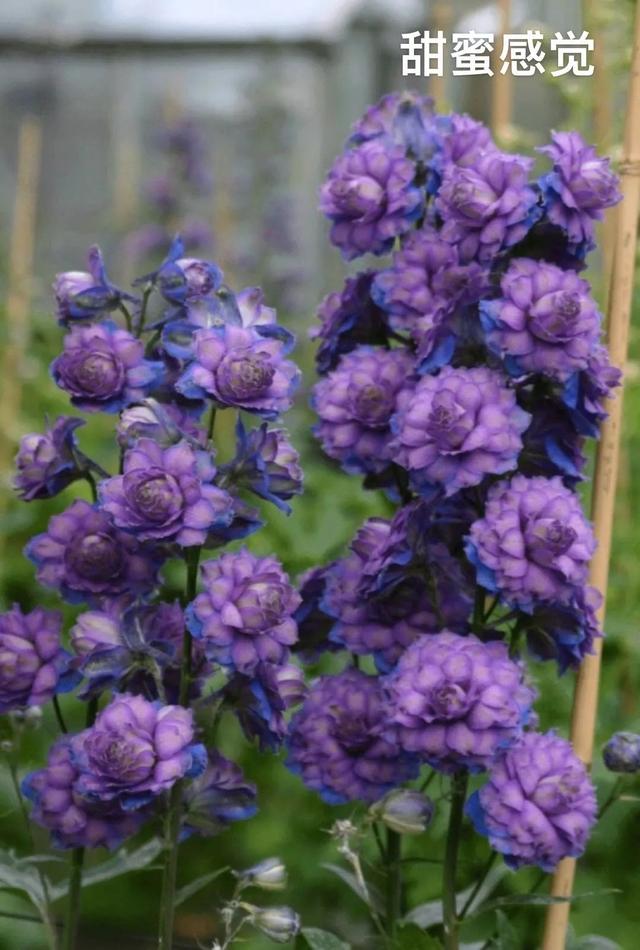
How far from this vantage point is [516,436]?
109 cm

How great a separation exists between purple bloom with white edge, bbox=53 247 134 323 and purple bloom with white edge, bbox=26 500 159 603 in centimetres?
15

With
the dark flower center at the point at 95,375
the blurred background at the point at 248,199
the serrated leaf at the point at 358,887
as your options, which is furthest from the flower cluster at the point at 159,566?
the blurred background at the point at 248,199

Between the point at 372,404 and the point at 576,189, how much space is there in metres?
0.22

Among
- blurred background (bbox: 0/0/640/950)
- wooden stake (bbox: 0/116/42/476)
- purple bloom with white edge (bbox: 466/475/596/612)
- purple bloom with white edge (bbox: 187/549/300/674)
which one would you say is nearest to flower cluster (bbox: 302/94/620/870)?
purple bloom with white edge (bbox: 466/475/596/612)

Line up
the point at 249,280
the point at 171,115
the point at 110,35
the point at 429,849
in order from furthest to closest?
the point at 110,35 < the point at 249,280 < the point at 171,115 < the point at 429,849

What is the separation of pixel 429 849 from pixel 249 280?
8.76 feet

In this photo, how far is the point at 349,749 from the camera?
1182mm

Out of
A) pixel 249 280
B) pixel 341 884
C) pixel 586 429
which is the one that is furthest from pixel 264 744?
pixel 249 280

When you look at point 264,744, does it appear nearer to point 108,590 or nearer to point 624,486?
Result: point 108,590

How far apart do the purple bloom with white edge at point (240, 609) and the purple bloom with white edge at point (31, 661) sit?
0.17 meters

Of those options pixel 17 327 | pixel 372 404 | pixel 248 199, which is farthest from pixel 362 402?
pixel 248 199

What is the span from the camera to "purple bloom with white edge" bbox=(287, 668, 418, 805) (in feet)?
3.86

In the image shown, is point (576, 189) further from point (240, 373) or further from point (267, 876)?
point (267, 876)

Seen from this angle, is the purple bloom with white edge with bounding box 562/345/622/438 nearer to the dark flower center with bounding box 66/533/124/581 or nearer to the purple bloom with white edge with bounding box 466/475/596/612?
the purple bloom with white edge with bounding box 466/475/596/612
